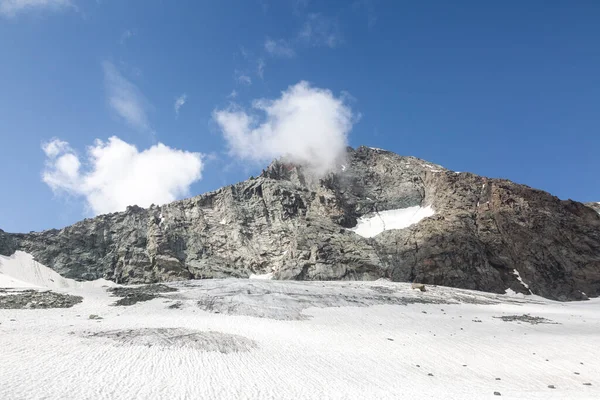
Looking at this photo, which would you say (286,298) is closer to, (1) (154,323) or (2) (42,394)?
(1) (154,323)

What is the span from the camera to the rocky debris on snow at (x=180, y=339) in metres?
19.1

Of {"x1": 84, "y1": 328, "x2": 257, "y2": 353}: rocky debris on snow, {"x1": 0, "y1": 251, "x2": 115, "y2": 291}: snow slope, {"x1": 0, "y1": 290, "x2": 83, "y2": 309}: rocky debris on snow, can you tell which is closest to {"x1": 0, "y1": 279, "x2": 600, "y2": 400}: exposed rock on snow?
{"x1": 84, "y1": 328, "x2": 257, "y2": 353}: rocky debris on snow

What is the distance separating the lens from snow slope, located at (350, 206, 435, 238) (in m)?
89.1

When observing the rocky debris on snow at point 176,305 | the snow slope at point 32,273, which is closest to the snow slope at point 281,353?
the rocky debris on snow at point 176,305

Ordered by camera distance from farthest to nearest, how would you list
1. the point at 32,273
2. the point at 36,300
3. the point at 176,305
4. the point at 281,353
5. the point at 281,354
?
1. the point at 32,273
2. the point at 176,305
3. the point at 36,300
4. the point at 281,353
5. the point at 281,354

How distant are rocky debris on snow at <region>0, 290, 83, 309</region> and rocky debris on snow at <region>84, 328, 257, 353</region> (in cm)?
1299

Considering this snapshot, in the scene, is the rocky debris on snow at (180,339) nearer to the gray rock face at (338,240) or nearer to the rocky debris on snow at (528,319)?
the rocky debris on snow at (528,319)

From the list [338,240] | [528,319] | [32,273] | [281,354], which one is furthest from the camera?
[338,240]

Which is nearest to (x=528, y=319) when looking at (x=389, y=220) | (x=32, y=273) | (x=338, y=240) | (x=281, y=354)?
(x=281, y=354)

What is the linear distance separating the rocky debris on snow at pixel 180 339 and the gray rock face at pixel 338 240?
49491 millimetres

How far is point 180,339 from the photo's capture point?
1998 cm

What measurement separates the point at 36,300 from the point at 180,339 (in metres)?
Answer: 18.6

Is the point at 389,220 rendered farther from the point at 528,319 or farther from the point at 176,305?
the point at 176,305

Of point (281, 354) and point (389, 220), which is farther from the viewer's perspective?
point (389, 220)
